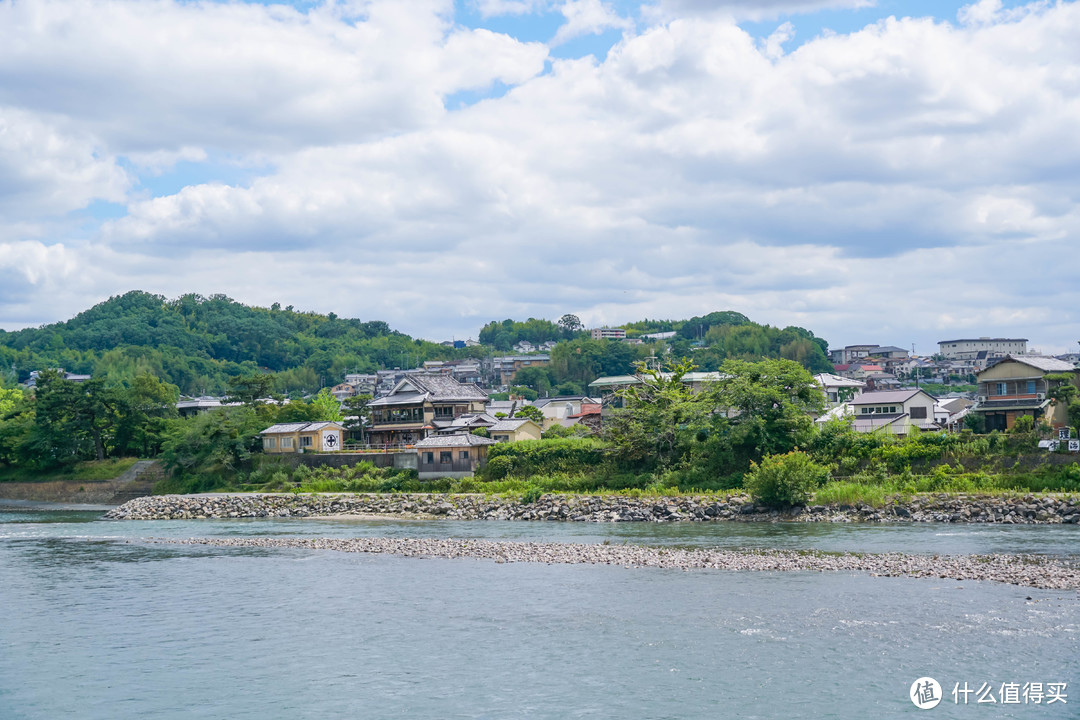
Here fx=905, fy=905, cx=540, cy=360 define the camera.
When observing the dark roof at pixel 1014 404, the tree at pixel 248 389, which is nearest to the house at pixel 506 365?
the tree at pixel 248 389

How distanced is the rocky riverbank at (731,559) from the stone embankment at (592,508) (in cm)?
760

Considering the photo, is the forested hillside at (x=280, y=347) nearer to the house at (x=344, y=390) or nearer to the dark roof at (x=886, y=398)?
the house at (x=344, y=390)

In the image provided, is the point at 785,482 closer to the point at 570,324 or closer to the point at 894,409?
the point at 894,409

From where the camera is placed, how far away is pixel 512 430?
53.3 meters

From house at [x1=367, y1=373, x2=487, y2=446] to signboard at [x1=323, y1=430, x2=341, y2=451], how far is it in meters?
2.42

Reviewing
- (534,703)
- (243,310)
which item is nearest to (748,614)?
(534,703)

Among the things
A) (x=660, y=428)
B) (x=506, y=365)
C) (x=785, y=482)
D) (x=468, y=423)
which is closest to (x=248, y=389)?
(x=468, y=423)

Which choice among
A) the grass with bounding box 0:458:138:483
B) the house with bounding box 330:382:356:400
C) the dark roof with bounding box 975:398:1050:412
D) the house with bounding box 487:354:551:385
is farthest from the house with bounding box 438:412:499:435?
the house with bounding box 487:354:551:385

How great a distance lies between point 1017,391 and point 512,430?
86.9 ft

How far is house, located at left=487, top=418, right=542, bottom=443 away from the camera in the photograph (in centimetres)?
5334

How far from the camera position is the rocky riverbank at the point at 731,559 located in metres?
21.2

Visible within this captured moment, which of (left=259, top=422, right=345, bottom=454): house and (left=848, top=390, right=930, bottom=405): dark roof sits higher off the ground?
(left=848, top=390, right=930, bottom=405): dark roof

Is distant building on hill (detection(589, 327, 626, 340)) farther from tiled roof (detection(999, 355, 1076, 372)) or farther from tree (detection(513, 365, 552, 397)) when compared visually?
tiled roof (detection(999, 355, 1076, 372))

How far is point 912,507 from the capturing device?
3234cm
